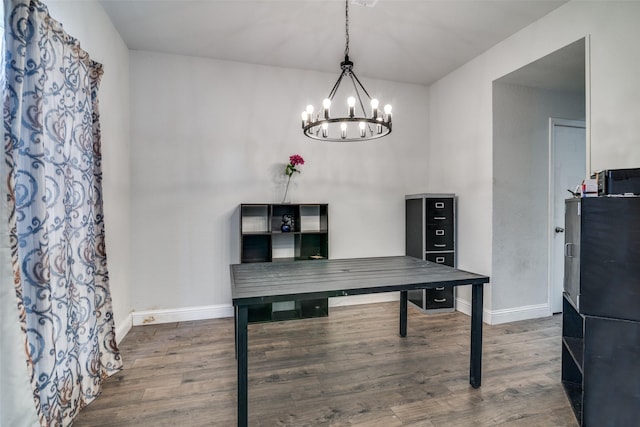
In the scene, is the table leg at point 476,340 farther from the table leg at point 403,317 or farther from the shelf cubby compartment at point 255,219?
the shelf cubby compartment at point 255,219

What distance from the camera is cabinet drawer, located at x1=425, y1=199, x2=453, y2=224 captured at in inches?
146

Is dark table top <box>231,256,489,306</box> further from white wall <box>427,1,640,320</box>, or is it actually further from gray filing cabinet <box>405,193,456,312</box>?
white wall <box>427,1,640,320</box>

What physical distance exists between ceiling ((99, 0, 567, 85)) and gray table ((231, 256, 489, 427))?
2051 millimetres

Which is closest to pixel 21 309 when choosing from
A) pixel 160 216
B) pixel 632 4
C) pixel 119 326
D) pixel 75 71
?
pixel 75 71

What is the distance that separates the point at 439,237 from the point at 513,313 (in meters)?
A: 1.06

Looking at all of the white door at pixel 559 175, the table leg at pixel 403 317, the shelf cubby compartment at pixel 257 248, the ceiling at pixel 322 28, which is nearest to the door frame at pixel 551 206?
the white door at pixel 559 175

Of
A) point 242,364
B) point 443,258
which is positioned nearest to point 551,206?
point 443,258

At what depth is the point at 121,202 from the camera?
3.00m

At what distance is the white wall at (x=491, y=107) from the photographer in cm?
214

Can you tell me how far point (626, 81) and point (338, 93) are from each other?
2.60 meters

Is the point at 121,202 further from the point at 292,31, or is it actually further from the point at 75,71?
the point at 292,31

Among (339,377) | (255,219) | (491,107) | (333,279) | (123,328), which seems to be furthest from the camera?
(255,219)

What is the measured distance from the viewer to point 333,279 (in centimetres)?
207

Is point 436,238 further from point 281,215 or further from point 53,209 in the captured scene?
point 53,209
